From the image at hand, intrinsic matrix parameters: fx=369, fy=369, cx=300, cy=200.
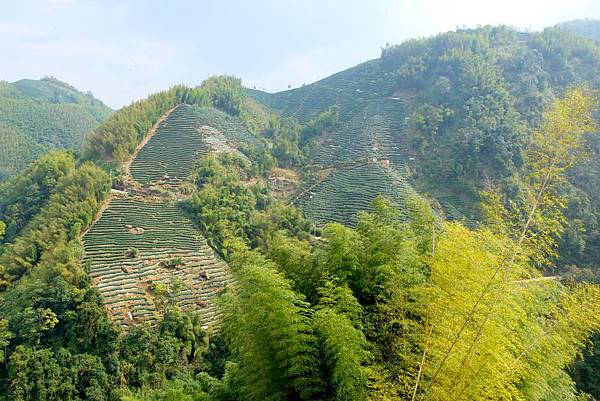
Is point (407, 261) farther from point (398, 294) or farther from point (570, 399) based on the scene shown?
point (570, 399)

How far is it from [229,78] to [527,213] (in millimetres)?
45203

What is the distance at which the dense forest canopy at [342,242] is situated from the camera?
4.20 metres

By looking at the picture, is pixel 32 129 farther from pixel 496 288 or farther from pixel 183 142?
pixel 496 288

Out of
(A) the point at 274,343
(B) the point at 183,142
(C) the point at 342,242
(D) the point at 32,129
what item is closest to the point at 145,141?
(B) the point at 183,142

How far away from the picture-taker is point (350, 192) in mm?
25438

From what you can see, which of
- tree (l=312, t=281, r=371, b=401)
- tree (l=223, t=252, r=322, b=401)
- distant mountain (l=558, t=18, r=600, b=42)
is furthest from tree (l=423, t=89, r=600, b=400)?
distant mountain (l=558, t=18, r=600, b=42)

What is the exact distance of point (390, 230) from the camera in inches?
310

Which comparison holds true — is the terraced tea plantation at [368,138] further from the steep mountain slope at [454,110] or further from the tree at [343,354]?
the tree at [343,354]

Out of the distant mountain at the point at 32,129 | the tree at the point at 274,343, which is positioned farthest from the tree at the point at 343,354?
the distant mountain at the point at 32,129

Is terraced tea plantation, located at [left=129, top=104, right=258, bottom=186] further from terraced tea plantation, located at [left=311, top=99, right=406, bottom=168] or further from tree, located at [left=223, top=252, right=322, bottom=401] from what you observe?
tree, located at [left=223, top=252, right=322, bottom=401]

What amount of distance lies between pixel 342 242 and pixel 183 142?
22087 mm

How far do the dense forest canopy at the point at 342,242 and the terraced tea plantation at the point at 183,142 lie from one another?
18cm

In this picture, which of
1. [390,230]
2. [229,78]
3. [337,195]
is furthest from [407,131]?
[390,230]

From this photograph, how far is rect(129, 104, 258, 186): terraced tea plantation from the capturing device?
2330 centimetres
